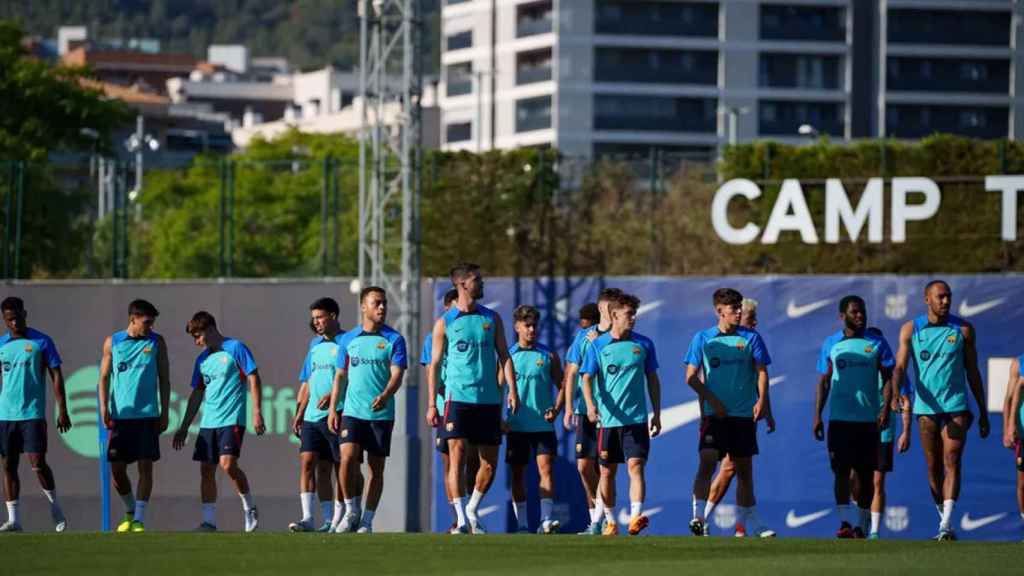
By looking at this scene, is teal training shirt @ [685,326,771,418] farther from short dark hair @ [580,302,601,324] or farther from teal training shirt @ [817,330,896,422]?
short dark hair @ [580,302,601,324]

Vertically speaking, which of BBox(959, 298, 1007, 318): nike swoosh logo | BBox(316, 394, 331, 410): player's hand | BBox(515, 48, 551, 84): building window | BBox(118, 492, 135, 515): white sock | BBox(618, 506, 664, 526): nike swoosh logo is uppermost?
BBox(515, 48, 551, 84): building window

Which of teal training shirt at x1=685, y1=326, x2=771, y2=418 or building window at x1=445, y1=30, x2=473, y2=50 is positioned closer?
teal training shirt at x1=685, y1=326, x2=771, y2=418

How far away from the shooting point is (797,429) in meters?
25.5

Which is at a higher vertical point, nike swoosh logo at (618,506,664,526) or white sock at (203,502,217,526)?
white sock at (203,502,217,526)

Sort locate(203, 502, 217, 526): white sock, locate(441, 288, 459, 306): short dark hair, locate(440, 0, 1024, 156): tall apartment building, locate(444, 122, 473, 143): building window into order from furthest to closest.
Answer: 1. locate(444, 122, 473, 143): building window
2. locate(440, 0, 1024, 156): tall apartment building
3. locate(203, 502, 217, 526): white sock
4. locate(441, 288, 459, 306): short dark hair

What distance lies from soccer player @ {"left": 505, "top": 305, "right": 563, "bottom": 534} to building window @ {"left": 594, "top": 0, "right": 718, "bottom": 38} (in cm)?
7838

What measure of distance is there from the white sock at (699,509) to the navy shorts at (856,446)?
116 cm

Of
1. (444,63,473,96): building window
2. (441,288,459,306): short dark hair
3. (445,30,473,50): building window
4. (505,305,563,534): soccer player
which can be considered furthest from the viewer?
(444,63,473,96): building window

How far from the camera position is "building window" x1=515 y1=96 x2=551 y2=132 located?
98.9 metres

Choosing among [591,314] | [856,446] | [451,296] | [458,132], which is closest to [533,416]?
[591,314]

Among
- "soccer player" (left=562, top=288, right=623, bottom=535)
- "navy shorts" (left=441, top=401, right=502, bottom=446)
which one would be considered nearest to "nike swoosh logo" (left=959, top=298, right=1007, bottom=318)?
"soccer player" (left=562, top=288, right=623, bottom=535)

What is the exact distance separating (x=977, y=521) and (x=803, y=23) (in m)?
74.3

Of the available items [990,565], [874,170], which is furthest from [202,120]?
[990,565]

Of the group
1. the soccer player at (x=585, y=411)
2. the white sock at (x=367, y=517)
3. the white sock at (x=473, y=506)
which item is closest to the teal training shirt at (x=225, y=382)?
the white sock at (x=367, y=517)
